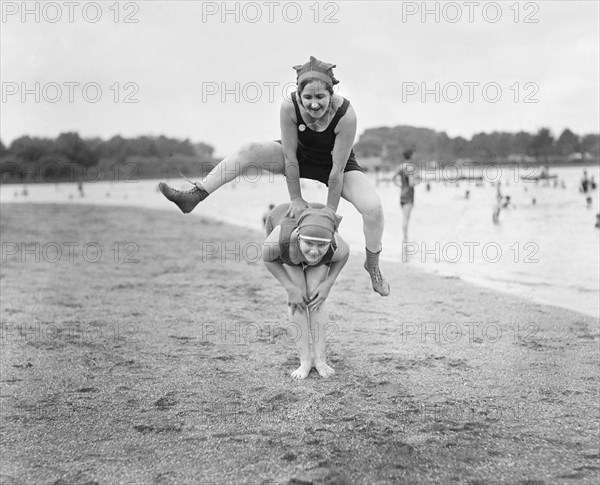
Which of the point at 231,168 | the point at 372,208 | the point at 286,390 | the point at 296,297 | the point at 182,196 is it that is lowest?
the point at 286,390

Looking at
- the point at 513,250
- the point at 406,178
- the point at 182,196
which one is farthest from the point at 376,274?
the point at 513,250

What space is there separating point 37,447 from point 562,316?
22.9ft

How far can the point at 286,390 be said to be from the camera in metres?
6.10

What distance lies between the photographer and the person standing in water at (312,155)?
216 inches

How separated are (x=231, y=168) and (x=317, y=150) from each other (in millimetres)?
798

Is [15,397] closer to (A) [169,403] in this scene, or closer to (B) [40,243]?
(A) [169,403]

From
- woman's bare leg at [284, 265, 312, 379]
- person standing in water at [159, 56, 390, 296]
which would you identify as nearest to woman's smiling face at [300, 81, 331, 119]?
person standing in water at [159, 56, 390, 296]

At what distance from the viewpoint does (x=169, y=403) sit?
227 inches

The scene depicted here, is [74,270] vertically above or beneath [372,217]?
beneath

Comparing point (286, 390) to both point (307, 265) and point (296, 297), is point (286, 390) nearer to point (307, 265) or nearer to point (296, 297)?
point (296, 297)

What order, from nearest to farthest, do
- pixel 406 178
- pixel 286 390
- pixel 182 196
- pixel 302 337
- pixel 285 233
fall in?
1. pixel 182 196
2. pixel 285 233
3. pixel 286 390
4. pixel 302 337
5. pixel 406 178

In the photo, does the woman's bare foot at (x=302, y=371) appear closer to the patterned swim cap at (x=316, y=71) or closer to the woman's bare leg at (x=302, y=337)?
the woman's bare leg at (x=302, y=337)

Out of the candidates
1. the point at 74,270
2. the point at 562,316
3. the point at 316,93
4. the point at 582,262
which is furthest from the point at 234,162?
the point at 582,262

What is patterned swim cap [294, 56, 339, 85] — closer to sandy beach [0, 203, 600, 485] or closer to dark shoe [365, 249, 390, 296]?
dark shoe [365, 249, 390, 296]
